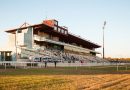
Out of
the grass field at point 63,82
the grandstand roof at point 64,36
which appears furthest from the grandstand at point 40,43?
the grass field at point 63,82

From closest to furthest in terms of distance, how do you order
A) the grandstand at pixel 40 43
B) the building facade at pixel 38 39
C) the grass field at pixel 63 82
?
the grass field at pixel 63 82 → the grandstand at pixel 40 43 → the building facade at pixel 38 39

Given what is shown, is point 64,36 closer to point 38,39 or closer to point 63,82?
point 38,39

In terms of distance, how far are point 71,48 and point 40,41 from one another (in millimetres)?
16333

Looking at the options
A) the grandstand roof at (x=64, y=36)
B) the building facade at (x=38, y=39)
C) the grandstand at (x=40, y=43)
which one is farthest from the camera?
the grandstand roof at (x=64, y=36)

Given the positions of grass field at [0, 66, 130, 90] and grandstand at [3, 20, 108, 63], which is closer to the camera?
grass field at [0, 66, 130, 90]

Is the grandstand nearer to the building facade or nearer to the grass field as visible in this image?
the building facade

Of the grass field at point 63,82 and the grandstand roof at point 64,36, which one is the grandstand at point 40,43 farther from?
the grass field at point 63,82

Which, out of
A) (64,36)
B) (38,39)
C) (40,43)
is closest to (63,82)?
(38,39)

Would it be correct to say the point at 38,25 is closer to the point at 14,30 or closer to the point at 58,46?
the point at 14,30

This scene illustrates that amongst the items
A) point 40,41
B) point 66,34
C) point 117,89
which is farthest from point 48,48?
point 117,89

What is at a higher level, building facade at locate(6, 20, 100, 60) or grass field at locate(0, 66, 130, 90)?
building facade at locate(6, 20, 100, 60)

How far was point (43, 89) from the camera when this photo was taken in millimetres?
10836

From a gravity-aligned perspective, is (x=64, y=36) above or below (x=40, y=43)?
above

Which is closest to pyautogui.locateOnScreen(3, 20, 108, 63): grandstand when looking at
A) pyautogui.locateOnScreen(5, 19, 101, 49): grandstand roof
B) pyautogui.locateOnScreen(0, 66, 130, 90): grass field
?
pyautogui.locateOnScreen(5, 19, 101, 49): grandstand roof
